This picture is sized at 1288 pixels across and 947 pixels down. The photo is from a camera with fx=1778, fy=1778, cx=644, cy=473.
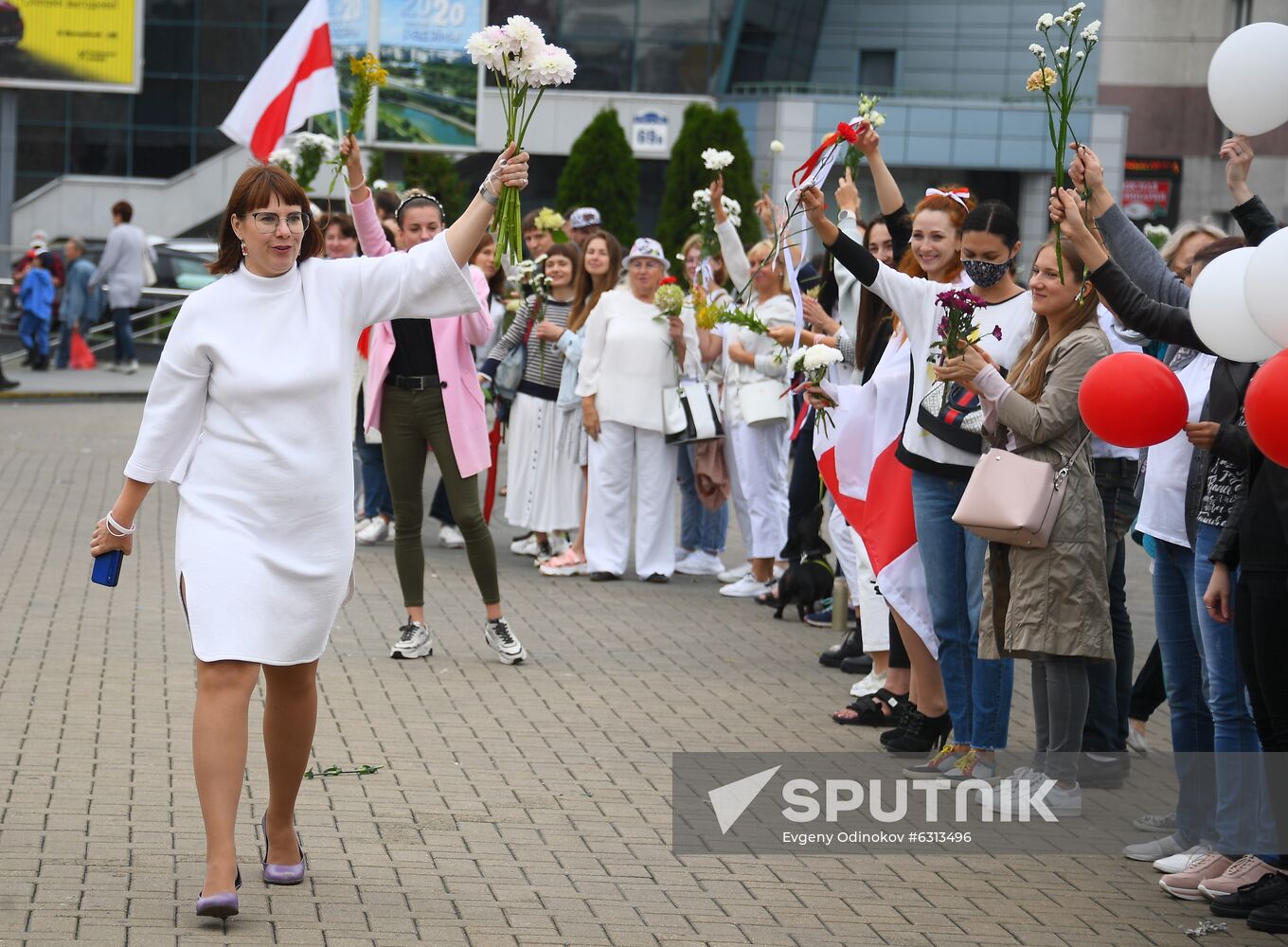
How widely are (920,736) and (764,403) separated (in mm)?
4562

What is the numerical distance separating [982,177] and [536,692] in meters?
42.2

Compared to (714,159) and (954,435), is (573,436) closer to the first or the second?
(714,159)

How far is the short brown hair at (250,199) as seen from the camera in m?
5.11

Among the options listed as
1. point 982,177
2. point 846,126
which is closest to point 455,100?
point 982,177

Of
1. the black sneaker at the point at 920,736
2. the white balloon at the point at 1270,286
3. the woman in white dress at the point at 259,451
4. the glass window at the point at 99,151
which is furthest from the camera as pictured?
the glass window at the point at 99,151

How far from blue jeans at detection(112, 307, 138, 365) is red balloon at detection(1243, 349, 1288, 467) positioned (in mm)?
23623

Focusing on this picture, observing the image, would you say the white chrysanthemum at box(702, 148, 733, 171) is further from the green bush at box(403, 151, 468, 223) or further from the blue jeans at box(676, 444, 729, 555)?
the green bush at box(403, 151, 468, 223)

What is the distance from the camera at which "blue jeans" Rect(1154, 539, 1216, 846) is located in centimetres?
609

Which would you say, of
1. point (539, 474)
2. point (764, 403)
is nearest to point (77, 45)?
point (539, 474)

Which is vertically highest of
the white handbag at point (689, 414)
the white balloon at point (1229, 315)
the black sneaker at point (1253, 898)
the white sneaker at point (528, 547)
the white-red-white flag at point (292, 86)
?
the white-red-white flag at point (292, 86)

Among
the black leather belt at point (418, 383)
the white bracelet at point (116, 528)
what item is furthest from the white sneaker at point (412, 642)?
the white bracelet at point (116, 528)

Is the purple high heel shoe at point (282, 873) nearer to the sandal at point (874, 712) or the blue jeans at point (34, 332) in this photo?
the sandal at point (874, 712)

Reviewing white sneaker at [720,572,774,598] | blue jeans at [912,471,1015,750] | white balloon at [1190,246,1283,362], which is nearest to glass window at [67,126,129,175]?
white sneaker at [720,572,774,598]

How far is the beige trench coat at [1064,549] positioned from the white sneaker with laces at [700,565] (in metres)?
6.27
